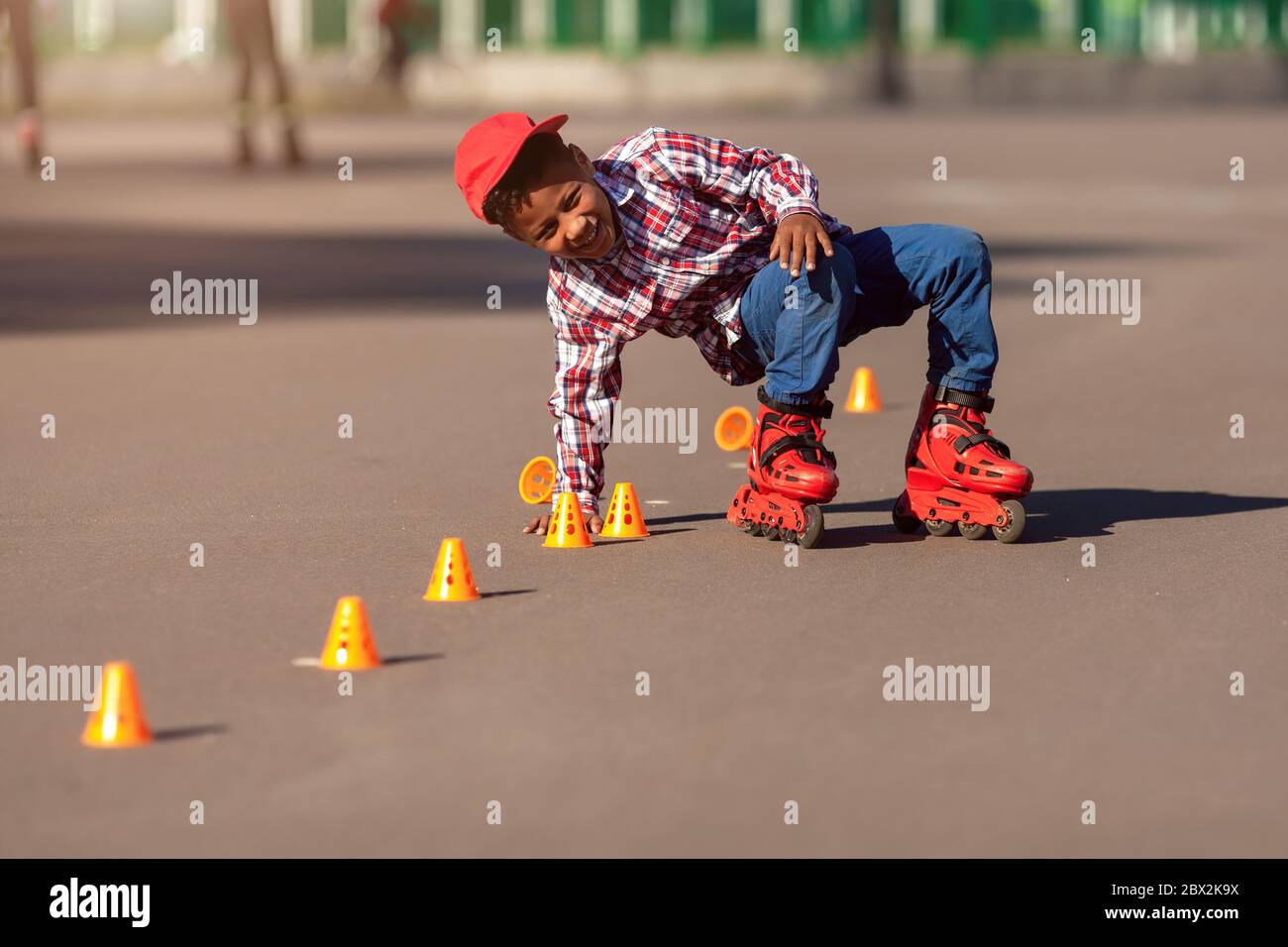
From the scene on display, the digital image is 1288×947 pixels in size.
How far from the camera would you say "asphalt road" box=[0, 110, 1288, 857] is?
15.0 ft

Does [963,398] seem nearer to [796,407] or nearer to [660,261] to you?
[796,407]

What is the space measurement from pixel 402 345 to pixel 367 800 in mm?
8112

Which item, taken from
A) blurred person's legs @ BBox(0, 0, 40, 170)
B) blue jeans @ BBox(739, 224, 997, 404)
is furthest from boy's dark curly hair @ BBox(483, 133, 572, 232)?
blurred person's legs @ BBox(0, 0, 40, 170)

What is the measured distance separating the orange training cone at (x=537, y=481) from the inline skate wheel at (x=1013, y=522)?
1.52 m

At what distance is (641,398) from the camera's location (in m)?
10.7

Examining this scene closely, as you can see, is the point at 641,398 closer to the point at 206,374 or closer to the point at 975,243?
the point at 206,374

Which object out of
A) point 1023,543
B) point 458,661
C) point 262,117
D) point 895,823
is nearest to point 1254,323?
point 1023,543

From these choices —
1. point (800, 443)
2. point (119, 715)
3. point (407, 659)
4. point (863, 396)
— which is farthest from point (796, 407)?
point (863, 396)

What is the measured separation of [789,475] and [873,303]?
59 cm

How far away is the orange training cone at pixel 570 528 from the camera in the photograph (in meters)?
7.09

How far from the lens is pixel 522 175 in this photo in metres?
6.58

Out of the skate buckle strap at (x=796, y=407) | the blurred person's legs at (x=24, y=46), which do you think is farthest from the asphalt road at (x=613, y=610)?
the blurred person's legs at (x=24, y=46)

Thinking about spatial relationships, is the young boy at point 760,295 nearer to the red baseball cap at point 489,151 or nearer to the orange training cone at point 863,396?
the red baseball cap at point 489,151

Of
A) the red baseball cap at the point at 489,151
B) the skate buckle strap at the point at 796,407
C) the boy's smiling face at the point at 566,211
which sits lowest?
the skate buckle strap at the point at 796,407
